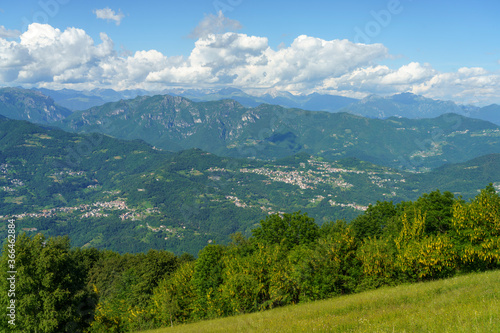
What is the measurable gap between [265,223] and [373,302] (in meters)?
44.2

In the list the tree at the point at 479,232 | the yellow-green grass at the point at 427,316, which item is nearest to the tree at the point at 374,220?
the tree at the point at 479,232

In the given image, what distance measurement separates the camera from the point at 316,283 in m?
37.3

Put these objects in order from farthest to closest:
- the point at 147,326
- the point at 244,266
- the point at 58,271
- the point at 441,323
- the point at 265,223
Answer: the point at 265,223, the point at 147,326, the point at 244,266, the point at 58,271, the point at 441,323

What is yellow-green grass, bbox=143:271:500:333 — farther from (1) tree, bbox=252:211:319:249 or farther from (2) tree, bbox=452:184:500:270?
(1) tree, bbox=252:211:319:249

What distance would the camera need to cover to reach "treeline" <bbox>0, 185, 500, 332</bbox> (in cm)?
3003

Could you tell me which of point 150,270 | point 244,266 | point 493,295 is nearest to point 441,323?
point 493,295

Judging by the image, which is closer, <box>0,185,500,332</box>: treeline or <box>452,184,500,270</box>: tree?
<box>452,184,500,270</box>: tree

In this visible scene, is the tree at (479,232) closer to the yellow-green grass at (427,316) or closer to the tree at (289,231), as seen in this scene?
the yellow-green grass at (427,316)

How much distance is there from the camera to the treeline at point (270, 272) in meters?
30.0

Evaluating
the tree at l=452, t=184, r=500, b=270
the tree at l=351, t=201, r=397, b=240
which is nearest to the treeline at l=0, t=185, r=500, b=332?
the tree at l=452, t=184, r=500, b=270

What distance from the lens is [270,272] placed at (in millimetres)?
38688

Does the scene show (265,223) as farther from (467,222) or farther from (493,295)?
(493,295)

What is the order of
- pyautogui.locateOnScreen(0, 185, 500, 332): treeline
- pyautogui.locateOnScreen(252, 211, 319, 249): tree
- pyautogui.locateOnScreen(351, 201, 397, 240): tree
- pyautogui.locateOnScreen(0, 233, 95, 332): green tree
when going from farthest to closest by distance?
pyautogui.locateOnScreen(351, 201, 397, 240): tree < pyautogui.locateOnScreen(252, 211, 319, 249): tree < pyautogui.locateOnScreen(0, 185, 500, 332): treeline < pyautogui.locateOnScreen(0, 233, 95, 332): green tree

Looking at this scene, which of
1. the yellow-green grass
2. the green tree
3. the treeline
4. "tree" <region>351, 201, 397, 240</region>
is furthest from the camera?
"tree" <region>351, 201, 397, 240</region>
